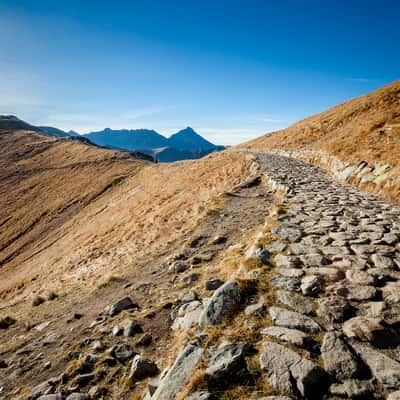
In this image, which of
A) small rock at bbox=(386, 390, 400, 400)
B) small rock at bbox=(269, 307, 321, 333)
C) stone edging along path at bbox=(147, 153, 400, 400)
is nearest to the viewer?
small rock at bbox=(386, 390, 400, 400)

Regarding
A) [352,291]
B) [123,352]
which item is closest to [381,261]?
[352,291]

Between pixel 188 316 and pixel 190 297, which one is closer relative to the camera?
pixel 188 316

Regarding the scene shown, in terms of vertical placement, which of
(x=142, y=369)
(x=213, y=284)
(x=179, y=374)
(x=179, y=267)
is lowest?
(x=142, y=369)

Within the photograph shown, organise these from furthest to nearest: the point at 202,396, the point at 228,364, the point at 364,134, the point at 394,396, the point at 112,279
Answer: the point at 364,134 < the point at 112,279 < the point at 228,364 < the point at 202,396 < the point at 394,396

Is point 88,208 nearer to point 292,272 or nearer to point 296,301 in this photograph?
point 292,272

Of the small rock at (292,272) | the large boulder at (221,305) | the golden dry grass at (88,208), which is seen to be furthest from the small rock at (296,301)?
the golden dry grass at (88,208)

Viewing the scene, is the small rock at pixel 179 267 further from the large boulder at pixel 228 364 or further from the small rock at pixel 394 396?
the small rock at pixel 394 396

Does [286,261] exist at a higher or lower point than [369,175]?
lower

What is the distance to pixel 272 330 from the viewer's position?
147 inches

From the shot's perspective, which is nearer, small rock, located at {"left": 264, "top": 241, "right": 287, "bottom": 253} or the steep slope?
the steep slope

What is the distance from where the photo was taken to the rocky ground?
2.93 meters

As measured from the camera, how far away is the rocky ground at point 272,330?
293 centimetres

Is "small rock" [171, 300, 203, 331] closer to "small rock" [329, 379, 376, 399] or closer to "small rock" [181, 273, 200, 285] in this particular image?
"small rock" [181, 273, 200, 285]

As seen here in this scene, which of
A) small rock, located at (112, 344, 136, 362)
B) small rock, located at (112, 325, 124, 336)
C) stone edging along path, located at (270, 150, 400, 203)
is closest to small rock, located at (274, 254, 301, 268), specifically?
small rock, located at (112, 344, 136, 362)
